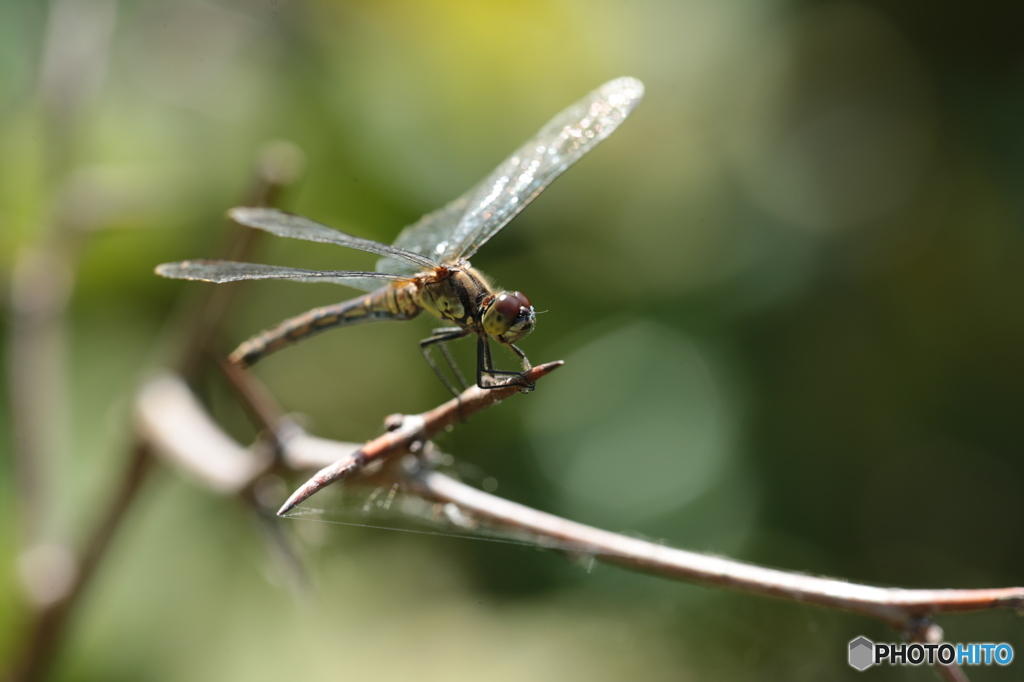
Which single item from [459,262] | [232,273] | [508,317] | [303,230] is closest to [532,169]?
[459,262]

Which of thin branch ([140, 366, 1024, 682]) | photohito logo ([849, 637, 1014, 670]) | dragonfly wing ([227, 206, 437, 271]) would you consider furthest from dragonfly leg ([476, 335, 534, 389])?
photohito logo ([849, 637, 1014, 670])

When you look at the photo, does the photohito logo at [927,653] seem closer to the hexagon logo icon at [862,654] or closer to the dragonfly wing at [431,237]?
the hexagon logo icon at [862,654]

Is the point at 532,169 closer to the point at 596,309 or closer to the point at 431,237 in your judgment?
the point at 431,237

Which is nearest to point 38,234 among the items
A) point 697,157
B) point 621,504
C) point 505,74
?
point 505,74

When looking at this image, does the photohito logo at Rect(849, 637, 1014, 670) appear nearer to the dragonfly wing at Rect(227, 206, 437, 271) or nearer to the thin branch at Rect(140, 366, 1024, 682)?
the thin branch at Rect(140, 366, 1024, 682)

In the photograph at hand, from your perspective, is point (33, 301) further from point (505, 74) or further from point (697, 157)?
point (697, 157)

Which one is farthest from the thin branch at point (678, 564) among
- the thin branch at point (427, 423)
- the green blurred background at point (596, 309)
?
the green blurred background at point (596, 309)
